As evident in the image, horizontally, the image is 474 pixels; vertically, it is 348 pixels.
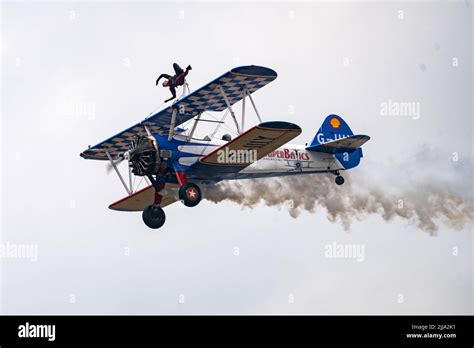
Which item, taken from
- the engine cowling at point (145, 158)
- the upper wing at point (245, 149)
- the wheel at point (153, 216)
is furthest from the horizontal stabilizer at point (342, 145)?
the engine cowling at point (145, 158)

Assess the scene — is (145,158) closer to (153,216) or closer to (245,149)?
(153,216)

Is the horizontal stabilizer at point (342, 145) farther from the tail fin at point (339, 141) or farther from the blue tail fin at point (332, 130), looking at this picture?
the blue tail fin at point (332, 130)

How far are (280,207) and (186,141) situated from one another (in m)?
3.84

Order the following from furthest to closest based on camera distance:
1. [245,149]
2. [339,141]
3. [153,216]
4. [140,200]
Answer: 1. [140,200]
2. [339,141]
3. [153,216]
4. [245,149]

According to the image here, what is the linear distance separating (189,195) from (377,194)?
22.1ft

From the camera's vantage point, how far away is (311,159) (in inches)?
1348

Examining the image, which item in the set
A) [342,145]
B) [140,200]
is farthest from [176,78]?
[342,145]

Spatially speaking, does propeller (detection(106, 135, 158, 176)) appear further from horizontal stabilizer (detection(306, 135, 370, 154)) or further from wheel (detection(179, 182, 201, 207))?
horizontal stabilizer (detection(306, 135, 370, 154))

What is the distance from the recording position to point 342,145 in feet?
111

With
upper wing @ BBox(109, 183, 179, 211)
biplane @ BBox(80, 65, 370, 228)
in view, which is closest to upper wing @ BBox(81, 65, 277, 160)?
A: biplane @ BBox(80, 65, 370, 228)

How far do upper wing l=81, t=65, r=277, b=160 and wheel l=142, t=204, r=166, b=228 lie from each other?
2.04 meters

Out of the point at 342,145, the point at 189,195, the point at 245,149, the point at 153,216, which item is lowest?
the point at 153,216
